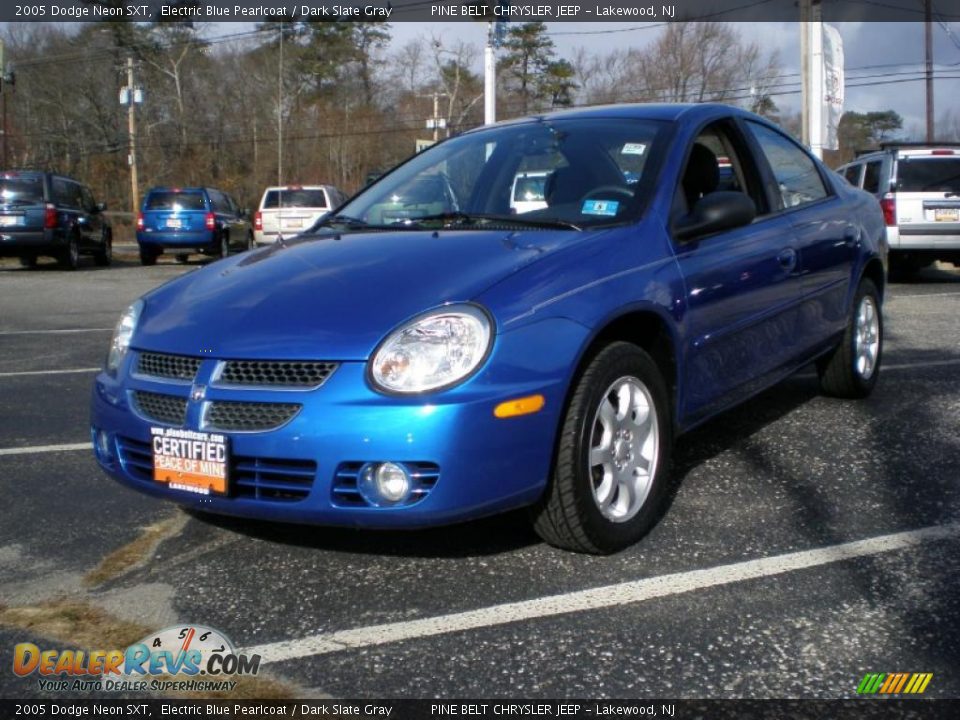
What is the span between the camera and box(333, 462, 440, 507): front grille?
286 cm

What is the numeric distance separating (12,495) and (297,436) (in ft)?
6.55

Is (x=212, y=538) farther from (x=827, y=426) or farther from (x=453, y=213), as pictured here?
(x=827, y=426)

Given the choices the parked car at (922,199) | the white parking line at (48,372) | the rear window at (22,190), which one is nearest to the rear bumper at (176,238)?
the rear window at (22,190)

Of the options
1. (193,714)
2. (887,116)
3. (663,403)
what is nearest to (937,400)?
(663,403)

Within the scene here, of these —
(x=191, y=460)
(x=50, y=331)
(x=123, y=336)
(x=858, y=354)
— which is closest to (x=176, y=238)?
(x=50, y=331)

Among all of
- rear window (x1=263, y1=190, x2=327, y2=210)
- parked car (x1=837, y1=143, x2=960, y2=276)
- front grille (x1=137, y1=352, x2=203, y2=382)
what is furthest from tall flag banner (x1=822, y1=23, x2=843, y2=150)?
front grille (x1=137, y1=352, x2=203, y2=382)

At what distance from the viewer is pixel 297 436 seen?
2891 millimetres

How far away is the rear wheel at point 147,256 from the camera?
69.5 feet

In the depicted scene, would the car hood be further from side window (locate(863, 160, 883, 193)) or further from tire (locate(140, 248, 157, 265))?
tire (locate(140, 248, 157, 265))

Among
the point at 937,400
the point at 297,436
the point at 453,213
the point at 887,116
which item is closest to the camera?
the point at 297,436

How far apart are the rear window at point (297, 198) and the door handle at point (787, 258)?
1829cm

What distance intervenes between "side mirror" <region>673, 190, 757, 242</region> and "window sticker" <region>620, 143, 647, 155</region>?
330mm

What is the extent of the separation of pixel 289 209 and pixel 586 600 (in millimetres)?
19027

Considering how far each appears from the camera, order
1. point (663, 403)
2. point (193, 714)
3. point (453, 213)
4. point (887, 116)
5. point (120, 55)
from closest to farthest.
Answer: point (193, 714), point (663, 403), point (453, 213), point (120, 55), point (887, 116)
